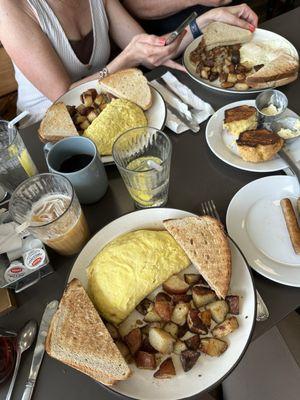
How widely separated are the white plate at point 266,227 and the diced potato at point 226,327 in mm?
147

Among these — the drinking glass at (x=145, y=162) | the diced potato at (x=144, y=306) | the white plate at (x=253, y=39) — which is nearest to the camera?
the diced potato at (x=144, y=306)

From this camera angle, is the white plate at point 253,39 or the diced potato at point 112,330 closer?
the diced potato at point 112,330

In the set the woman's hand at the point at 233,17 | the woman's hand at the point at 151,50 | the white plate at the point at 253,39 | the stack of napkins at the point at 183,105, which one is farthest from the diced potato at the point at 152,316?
the woman's hand at the point at 233,17

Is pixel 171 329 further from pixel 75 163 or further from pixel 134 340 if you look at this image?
pixel 75 163

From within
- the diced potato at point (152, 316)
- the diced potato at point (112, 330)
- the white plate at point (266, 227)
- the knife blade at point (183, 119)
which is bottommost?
the white plate at point (266, 227)

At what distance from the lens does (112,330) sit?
2.40 feet

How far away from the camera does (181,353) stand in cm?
70

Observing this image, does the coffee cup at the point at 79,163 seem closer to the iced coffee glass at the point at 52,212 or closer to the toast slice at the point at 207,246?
the iced coffee glass at the point at 52,212

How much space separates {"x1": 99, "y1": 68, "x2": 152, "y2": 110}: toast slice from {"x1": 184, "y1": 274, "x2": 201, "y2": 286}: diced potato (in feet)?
2.03

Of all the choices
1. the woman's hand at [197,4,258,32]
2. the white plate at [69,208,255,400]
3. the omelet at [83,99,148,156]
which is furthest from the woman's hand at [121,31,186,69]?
the white plate at [69,208,255,400]

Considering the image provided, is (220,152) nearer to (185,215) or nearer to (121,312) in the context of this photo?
(185,215)

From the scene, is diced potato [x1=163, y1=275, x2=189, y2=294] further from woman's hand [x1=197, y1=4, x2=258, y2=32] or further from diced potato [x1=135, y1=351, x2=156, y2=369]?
woman's hand [x1=197, y1=4, x2=258, y2=32]

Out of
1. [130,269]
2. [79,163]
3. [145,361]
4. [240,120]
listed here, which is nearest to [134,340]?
[145,361]

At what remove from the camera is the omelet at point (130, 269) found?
75cm
